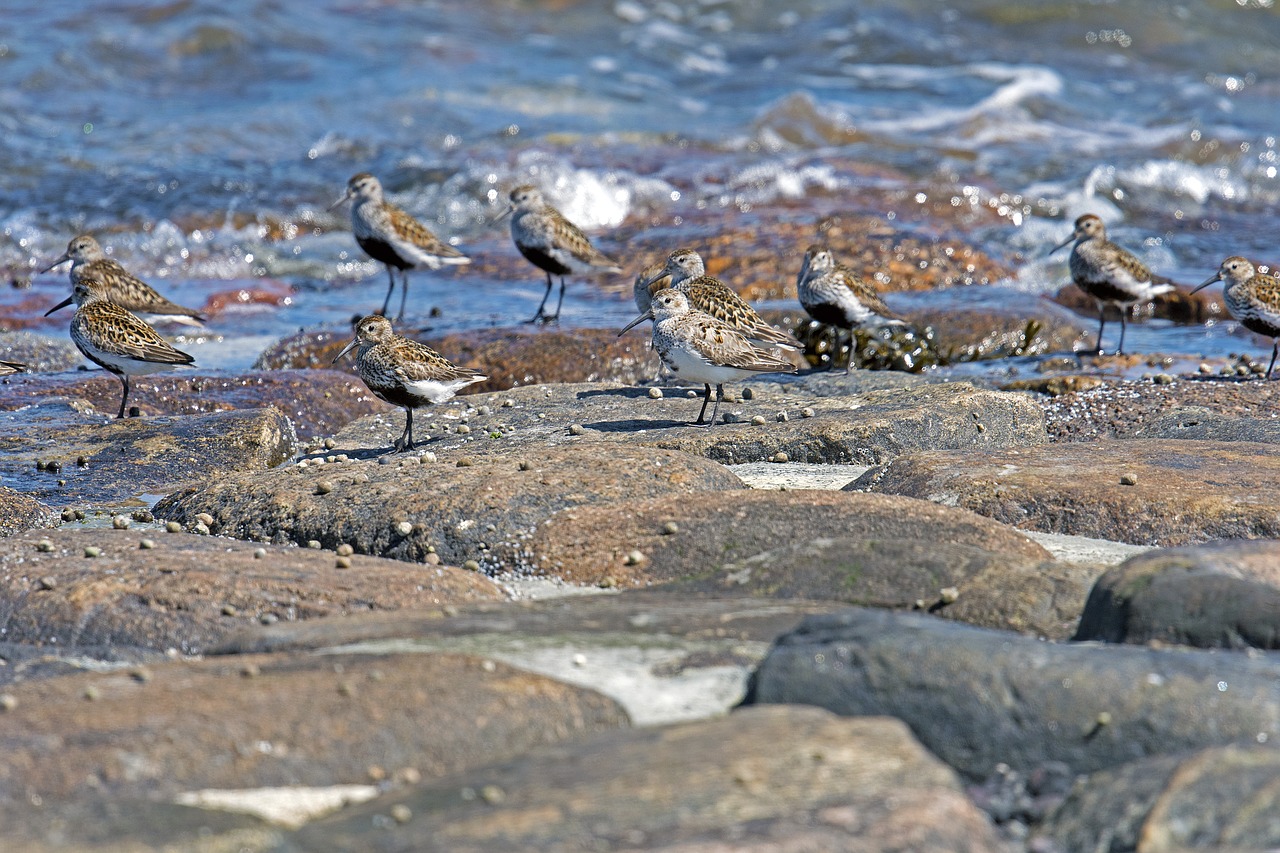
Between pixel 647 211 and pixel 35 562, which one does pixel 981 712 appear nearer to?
pixel 35 562

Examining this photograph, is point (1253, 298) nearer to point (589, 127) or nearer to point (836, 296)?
point (836, 296)

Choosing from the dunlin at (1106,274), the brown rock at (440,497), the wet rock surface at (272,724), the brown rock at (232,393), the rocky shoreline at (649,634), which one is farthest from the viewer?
the dunlin at (1106,274)

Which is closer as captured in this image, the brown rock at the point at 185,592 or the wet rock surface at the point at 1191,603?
the wet rock surface at the point at 1191,603

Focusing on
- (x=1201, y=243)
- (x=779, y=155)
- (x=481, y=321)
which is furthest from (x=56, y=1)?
(x=1201, y=243)

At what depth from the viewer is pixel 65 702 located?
4633 millimetres

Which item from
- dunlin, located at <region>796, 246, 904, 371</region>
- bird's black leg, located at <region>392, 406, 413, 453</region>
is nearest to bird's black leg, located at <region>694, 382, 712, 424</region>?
bird's black leg, located at <region>392, 406, 413, 453</region>

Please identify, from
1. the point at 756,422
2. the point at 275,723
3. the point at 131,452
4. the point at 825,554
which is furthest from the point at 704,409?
the point at 275,723

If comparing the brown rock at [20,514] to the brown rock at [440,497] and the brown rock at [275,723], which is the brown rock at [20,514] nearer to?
the brown rock at [440,497]

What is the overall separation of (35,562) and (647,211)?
14.6 meters

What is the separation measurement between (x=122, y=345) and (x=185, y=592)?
5187 millimetres

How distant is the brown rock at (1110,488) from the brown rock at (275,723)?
3342mm

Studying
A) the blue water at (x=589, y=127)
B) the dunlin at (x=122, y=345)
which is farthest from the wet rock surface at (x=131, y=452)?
the blue water at (x=589, y=127)

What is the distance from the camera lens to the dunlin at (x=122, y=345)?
10609 millimetres

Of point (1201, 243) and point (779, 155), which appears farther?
point (779, 155)
